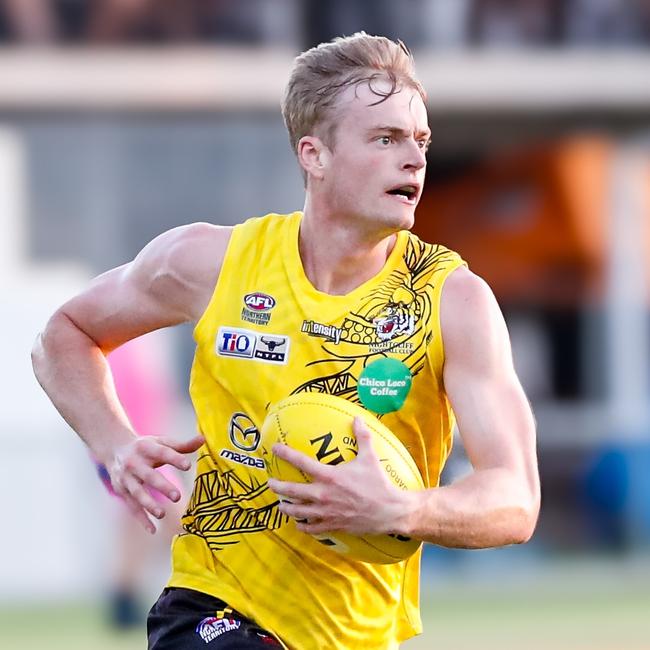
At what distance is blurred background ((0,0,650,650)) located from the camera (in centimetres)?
1159

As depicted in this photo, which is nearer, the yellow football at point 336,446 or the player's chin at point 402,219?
the yellow football at point 336,446

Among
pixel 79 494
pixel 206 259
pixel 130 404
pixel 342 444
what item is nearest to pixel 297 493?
pixel 342 444

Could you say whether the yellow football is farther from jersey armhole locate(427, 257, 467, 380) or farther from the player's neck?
the player's neck

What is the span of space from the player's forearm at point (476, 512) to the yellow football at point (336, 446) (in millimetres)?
133

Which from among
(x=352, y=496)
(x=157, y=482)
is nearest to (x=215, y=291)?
(x=157, y=482)

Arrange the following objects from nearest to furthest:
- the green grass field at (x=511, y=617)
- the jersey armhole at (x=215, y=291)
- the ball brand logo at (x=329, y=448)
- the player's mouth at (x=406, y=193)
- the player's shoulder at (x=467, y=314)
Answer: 1. the ball brand logo at (x=329, y=448)
2. the player's shoulder at (x=467, y=314)
3. the player's mouth at (x=406, y=193)
4. the jersey armhole at (x=215, y=291)
5. the green grass field at (x=511, y=617)

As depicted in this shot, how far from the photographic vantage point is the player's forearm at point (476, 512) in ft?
12.1

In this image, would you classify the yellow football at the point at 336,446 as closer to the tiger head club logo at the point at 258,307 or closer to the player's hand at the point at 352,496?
the player's hand at the point at 352,496

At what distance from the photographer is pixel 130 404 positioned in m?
9.91

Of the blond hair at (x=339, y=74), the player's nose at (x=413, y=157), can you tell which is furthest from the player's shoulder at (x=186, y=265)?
the player's nose at (x=413, y=157)

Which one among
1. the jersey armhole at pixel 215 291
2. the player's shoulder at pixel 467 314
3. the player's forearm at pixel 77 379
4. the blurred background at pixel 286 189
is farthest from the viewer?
the blurred background at pixel 286 189

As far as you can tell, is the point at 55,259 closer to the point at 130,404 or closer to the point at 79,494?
the point at 79,494

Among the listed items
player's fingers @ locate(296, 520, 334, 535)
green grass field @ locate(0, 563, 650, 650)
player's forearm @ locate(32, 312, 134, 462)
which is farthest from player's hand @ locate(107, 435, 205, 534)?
green grass field @ locate(0, 563, 650, 650)

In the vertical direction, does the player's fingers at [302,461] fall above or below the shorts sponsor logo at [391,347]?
below
